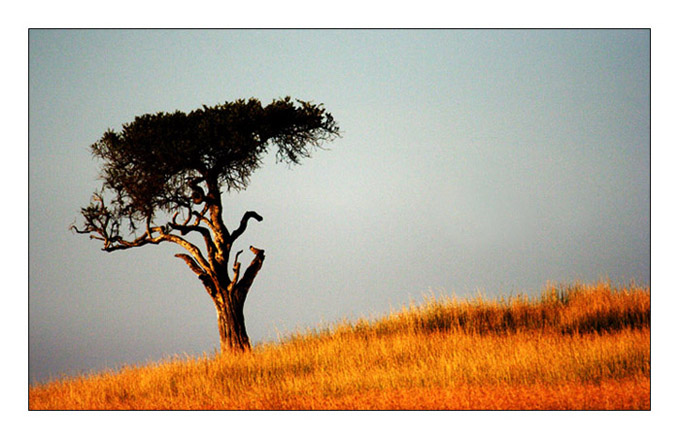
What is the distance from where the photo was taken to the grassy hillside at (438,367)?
34.6ft

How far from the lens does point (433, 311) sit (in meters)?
14.7

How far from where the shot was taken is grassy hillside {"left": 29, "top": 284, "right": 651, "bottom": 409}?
34.6 feet

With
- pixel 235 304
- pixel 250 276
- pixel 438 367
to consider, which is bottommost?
pixel 438 367

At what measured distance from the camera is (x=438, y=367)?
38.1ft

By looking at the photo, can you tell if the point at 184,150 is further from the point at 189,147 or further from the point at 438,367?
the point at 438,367

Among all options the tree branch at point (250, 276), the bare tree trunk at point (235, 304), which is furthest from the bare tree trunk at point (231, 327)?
the tree branch at point (250, 276)

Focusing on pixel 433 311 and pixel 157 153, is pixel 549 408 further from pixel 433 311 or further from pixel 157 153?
pixel 157 153

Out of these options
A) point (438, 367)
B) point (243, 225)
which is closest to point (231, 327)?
point (243, 225)

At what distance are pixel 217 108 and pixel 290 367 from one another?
4.81 meters

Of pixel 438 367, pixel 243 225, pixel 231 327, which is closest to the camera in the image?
pixel 438 367

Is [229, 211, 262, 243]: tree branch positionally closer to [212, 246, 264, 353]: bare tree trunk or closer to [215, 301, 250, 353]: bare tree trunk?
[212, 246, 264, 353]: bare tree trunk

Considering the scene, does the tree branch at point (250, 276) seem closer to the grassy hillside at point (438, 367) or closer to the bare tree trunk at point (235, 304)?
the bare tree trunk at point (235, 304)

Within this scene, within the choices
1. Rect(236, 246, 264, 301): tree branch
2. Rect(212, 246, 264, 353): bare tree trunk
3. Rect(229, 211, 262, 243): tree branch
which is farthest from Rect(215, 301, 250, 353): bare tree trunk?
Rect(229, 211, 262, 243): tree branch
